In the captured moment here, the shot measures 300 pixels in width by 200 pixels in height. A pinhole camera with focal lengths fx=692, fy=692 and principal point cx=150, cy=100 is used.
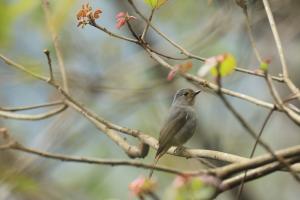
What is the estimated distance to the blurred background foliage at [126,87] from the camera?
18.7ft

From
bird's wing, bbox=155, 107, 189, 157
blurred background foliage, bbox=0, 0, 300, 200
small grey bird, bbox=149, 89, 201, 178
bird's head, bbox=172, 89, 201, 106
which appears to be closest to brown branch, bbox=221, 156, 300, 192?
bird's wing, bbox=155, 107, 189, 157

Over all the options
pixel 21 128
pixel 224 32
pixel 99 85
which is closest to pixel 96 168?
pixel 21 128

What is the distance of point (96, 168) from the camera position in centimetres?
761

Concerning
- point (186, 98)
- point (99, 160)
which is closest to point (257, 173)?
point (99, 160)

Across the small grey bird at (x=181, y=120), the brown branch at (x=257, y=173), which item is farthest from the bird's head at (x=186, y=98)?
the brown branch at (x=257, y=173)

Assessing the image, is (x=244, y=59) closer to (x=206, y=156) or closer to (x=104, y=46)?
(x=104, y=46)

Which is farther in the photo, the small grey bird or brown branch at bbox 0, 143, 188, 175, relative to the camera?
the small grey bird

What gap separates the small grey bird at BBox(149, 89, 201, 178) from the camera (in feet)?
15.2

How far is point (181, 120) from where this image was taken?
4.91 meters

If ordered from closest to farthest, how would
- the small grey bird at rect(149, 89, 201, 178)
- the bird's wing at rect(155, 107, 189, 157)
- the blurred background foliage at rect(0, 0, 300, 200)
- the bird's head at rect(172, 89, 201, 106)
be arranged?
the bird's wing at rect(155, 107, 189, 157) < the small grey bird at rect(149, 89, 201, 178) < the bird's head at rect(172, 89, 201, 106) < the blurred background foliage at rect(0, 0, 300, 200)

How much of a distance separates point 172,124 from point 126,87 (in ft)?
6.89

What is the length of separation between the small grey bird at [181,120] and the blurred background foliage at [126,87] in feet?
1.63

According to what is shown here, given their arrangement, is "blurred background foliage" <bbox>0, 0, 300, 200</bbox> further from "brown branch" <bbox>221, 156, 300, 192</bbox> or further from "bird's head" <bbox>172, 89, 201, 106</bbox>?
"brown branch" <bbox>221, 156, 300, 192</bbox>

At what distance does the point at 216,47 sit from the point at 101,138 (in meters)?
1.78
